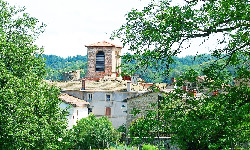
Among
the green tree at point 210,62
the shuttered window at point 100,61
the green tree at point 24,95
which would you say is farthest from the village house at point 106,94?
the green tree at point 210,62

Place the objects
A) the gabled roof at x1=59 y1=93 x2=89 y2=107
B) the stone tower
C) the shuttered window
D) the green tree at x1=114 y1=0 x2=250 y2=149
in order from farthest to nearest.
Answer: the shuttered window < the stone tower < the gabled roof at x1=59 y1=93 x2=89 y2=107 < the green tree at x1=114 y1=0 x2=250 y2=149

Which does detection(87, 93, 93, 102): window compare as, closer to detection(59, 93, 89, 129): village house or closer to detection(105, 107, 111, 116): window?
detection(59, 93, 89, 129): village house

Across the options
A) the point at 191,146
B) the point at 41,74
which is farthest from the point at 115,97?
the point at 191,146

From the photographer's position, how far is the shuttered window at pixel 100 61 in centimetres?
6862

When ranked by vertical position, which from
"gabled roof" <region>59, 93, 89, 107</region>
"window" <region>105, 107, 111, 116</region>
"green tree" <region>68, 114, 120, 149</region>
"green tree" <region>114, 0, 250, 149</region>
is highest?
"green tree" <region>114, 0, 250, 149</region>

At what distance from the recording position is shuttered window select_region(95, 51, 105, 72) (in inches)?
2702

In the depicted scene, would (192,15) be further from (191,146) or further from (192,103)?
(191,146)

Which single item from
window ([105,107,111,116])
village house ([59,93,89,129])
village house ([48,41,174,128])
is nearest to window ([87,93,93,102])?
village house ([48,41,174,128])

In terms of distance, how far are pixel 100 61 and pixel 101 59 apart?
0.31 m

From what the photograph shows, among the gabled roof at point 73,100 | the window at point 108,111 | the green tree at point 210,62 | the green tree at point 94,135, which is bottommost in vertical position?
the green tree at point 94,135

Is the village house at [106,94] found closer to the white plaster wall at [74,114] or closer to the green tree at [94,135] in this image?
the white plaster wall at [74,114]

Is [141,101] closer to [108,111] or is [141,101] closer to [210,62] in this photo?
[108,111]

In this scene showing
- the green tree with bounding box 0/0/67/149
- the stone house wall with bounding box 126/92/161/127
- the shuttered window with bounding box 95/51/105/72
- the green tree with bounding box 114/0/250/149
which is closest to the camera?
the green tree with bounding box 114/0/250/149

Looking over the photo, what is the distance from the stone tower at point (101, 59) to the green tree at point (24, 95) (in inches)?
1718
